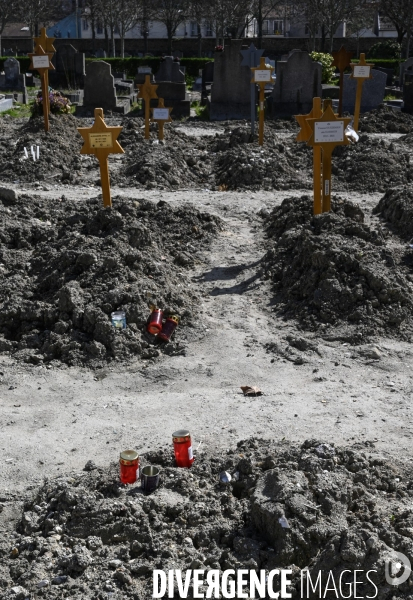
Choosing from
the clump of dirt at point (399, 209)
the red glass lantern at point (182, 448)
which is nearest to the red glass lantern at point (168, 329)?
the red glass lantern at point (182, 448)

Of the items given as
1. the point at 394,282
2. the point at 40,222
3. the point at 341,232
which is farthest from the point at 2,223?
the point at 394,282

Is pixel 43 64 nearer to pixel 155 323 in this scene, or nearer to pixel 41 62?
pixel 41 62

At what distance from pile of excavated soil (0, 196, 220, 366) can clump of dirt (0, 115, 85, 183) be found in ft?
12.2

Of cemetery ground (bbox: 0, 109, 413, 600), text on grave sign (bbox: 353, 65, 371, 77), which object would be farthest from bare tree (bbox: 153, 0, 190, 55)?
cemetery ground (bbox: 0, 109, 413, 600)

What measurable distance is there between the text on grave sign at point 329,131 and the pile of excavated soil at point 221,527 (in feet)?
15.8

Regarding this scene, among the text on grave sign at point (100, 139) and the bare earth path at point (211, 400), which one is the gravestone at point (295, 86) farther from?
the bare earth path at point (211, 400)

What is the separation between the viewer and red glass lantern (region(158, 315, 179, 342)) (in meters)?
7.51

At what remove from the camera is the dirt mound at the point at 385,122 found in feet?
61.7

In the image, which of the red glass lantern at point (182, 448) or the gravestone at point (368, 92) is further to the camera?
the gravestone at point (368, 92)

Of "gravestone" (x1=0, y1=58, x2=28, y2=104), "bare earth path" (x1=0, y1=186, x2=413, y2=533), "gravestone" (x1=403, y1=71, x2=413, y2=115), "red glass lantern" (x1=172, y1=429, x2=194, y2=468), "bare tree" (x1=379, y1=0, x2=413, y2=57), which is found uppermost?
"bare tree" (x1=379, y1=0, x2=413, y2=57)

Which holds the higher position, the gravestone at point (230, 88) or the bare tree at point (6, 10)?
the bare tree at point (6, 10)

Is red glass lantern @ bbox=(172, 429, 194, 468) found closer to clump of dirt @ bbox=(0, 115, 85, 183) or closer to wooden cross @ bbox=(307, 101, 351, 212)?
wooden cross @ bbox=(307, 101, 351, 212)

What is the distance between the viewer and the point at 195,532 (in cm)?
455

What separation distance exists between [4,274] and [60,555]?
4.65 meters
